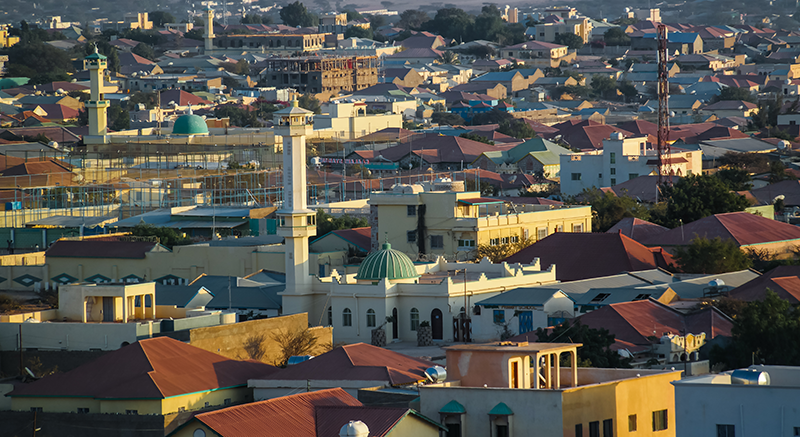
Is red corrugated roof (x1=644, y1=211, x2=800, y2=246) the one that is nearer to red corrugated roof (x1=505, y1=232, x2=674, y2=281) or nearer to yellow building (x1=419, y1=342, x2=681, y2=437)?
red corrugated roof (x1=505, y1=232, x2=674, y2=281)

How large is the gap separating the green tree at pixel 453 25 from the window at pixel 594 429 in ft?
473

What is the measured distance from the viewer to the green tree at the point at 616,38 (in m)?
157

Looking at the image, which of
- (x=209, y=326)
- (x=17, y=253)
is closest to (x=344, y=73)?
(x=17, y=253)

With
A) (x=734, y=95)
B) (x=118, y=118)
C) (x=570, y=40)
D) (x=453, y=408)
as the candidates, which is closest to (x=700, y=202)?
(x=453, y=408)

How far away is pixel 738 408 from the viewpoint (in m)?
22.4

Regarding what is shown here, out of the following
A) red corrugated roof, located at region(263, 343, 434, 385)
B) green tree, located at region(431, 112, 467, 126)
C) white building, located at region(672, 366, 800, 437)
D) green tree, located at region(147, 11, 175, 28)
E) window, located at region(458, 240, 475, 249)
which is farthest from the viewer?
green tree, located at region(147, 11, 175, 28)

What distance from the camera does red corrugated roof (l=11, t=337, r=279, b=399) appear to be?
93.3 ft

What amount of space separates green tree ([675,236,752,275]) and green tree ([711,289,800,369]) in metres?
12.3

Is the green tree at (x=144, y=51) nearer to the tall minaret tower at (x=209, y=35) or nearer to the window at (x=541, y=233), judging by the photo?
the tall minaret tower at (x=209, y=35)

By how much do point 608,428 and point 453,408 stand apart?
7.84ft

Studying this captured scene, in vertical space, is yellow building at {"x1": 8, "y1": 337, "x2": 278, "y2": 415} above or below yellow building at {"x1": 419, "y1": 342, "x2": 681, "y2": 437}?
below

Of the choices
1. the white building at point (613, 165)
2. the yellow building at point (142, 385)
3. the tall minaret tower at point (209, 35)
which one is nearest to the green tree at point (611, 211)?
the white building at point (613, 165)

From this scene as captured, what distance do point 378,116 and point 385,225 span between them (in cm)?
5543

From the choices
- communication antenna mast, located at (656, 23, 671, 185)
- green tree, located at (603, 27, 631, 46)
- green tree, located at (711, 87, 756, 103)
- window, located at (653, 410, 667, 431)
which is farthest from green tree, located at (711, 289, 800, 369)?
green tree, located at (603, 27, 631, 46)
